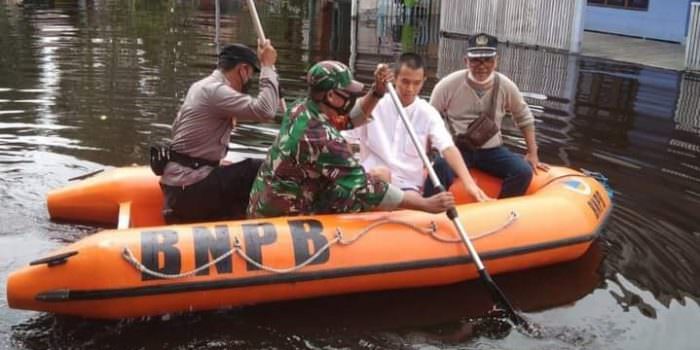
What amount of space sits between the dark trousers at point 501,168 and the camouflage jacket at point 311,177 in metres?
1.12

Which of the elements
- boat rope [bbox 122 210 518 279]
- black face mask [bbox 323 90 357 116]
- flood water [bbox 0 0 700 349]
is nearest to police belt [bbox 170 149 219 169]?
boat rope [bbox 122 210 518 279]

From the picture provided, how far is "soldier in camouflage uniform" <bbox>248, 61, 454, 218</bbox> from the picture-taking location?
4.25 metres

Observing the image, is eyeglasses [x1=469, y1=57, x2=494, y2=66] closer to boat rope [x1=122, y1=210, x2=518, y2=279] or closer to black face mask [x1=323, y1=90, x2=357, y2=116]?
boat rope [x1=122, y1=210, x2=518, y2=279]

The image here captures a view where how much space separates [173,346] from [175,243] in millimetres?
541

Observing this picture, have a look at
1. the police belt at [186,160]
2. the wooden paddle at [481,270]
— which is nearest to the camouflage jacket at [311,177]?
the wooden paddle at [481,270]

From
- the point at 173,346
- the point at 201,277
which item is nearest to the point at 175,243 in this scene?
the point at 201,277

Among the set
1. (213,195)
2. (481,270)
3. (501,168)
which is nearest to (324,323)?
(481,270)

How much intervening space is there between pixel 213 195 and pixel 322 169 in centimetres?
101

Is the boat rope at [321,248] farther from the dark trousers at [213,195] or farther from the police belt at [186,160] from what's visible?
the police belt at [186,160]

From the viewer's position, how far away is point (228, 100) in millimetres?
4746

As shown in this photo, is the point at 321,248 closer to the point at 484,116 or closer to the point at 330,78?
the point at 330,78

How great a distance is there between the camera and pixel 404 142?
5.18 meters

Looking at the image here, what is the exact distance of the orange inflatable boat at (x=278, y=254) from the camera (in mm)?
4004

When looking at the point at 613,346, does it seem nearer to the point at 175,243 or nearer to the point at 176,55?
the point at 175,243
